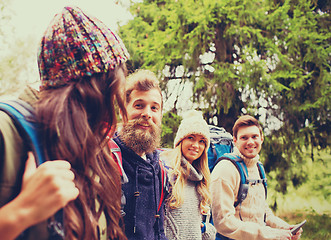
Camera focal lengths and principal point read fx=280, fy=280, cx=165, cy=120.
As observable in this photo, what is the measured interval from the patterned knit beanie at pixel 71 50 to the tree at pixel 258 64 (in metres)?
6.79

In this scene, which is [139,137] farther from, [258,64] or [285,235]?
[258,64]

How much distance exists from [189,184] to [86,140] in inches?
86.7

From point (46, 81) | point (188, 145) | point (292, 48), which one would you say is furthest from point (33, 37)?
point (46, 81)

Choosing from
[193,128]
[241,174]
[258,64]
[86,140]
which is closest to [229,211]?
[241,174]

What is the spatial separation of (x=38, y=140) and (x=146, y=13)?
950 cm

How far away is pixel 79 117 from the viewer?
1124 millimetres

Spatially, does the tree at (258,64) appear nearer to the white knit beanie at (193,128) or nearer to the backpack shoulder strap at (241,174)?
the backpack shoulder strap at (241,174)

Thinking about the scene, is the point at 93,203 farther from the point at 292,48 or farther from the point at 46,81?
the point at 292,48

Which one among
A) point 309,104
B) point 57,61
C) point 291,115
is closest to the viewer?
point 57,61

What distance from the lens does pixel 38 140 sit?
103cm

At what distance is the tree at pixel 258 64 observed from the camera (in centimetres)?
774

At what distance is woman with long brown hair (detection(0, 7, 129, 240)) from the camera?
40.5 inches

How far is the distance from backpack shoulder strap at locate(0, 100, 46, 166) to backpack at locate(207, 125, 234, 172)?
3.31 metres

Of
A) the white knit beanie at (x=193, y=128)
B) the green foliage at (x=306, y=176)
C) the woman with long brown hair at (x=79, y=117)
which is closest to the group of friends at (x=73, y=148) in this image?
the woman with long brown hair at (x=79, y=117)
